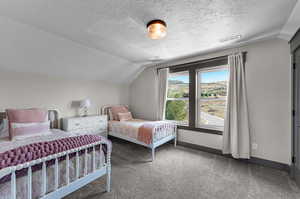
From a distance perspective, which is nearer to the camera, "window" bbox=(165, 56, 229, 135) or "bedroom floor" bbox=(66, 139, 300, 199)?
"bedroom floor" bbox=(66, 139, 300, 199)

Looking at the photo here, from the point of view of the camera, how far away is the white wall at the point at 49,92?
2434 millimetres

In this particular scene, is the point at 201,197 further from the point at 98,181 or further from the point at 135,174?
the point at 98,181

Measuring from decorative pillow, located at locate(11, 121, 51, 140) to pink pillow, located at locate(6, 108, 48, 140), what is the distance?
56 mm

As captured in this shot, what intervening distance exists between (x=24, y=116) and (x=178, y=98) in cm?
327

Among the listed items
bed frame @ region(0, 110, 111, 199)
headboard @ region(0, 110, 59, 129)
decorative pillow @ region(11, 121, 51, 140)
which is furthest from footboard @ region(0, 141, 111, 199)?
headboard @ region(0, 110, 59, 129)

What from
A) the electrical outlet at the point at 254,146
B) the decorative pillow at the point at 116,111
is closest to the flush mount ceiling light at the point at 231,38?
the electrical outlet at the point at 254,146

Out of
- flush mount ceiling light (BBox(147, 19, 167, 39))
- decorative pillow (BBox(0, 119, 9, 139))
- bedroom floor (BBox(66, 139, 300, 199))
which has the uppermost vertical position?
flush mount ceiling light (BBox(147, 19, 167, 39))

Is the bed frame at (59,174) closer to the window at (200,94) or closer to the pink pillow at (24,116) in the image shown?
the pink pillow at (24,116)

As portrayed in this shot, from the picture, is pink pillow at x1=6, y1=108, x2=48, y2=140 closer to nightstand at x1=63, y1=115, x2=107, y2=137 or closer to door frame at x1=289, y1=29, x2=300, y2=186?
nightstand at x1=63, y1=115, x2=107, y2=137

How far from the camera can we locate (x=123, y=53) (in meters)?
3.04

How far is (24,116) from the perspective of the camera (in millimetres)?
2184

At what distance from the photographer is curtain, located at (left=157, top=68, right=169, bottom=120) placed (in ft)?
11.9

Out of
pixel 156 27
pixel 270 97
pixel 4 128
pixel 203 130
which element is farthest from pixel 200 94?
pixel 4 128

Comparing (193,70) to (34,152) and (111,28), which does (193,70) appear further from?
(34,152)
